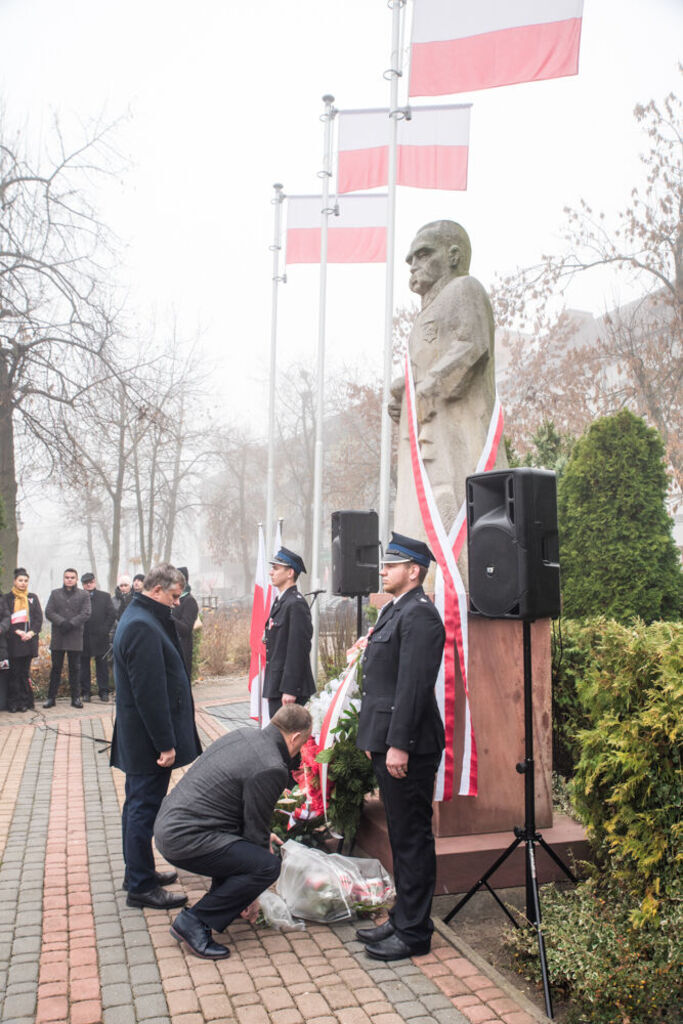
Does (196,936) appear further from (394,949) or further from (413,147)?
(413,147)

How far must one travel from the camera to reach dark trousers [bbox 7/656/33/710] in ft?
39.4

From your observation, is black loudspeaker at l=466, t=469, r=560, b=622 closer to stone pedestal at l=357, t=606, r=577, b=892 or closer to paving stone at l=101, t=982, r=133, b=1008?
stone pedestal at l=357, t=606, r=577, b=892

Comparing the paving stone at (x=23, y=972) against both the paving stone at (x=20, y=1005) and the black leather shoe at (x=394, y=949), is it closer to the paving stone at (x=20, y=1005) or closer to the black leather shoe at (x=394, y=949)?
the paving stone at (x=20, y=1005)

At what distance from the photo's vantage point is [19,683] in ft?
39.5

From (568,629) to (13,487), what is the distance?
13650mm

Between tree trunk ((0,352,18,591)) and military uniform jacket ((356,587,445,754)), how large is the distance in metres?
13.0

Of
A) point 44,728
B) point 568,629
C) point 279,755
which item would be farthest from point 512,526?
point 44,728

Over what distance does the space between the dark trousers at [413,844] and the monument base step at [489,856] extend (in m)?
0.64

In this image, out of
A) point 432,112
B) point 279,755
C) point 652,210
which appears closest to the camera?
point 279,755

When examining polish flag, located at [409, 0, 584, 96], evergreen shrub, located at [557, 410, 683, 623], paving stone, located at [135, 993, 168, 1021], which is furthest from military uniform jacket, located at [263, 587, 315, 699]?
polish flag, located at [409, 0, 584, 96]

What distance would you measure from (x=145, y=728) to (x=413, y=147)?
9.97 metres

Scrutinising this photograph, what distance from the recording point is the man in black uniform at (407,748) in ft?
13.8

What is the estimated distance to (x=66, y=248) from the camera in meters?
17.5

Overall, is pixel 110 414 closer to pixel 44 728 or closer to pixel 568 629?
pixel 44 728
